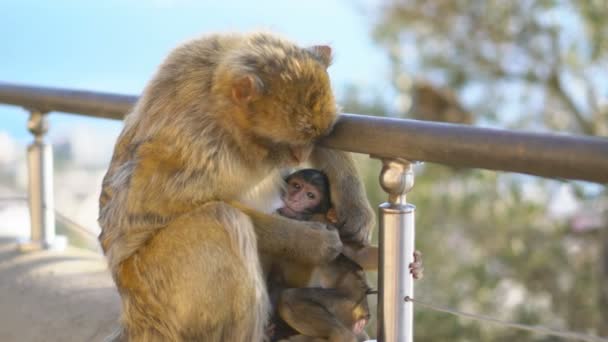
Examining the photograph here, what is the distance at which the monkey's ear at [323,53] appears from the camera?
2017 millimetres

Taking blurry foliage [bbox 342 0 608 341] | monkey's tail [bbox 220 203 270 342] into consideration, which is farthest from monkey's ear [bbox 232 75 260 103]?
blurry foliage [bbox 342 0 608 341]

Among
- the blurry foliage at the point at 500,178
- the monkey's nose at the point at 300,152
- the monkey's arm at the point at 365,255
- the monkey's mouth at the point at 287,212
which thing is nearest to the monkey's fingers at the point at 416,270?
the monkey's arm at the point at 365,255

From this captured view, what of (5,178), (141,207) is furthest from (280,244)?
(5,178)

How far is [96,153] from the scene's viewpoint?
37.7 feet

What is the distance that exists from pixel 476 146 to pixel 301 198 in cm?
77

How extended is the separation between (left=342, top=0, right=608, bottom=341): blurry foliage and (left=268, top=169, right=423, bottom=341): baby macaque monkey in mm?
3850

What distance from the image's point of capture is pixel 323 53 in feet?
6.70

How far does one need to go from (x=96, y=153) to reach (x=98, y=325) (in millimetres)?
9288

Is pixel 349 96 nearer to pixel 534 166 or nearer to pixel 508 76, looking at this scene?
pixel 508 76

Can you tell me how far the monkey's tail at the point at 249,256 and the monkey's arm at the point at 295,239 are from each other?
77mm

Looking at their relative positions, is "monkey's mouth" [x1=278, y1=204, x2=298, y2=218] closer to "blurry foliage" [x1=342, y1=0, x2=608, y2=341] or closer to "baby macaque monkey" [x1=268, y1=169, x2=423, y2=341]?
"baby macaque monkey" [x1=268, y1=169, x2=423, y2=341]

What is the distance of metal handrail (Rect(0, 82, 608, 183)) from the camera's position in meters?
1.25

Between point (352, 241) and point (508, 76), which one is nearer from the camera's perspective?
point (352, 241)

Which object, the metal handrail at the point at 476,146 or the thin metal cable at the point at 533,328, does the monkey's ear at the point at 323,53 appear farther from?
the thin metal cable at the point at 533,328
